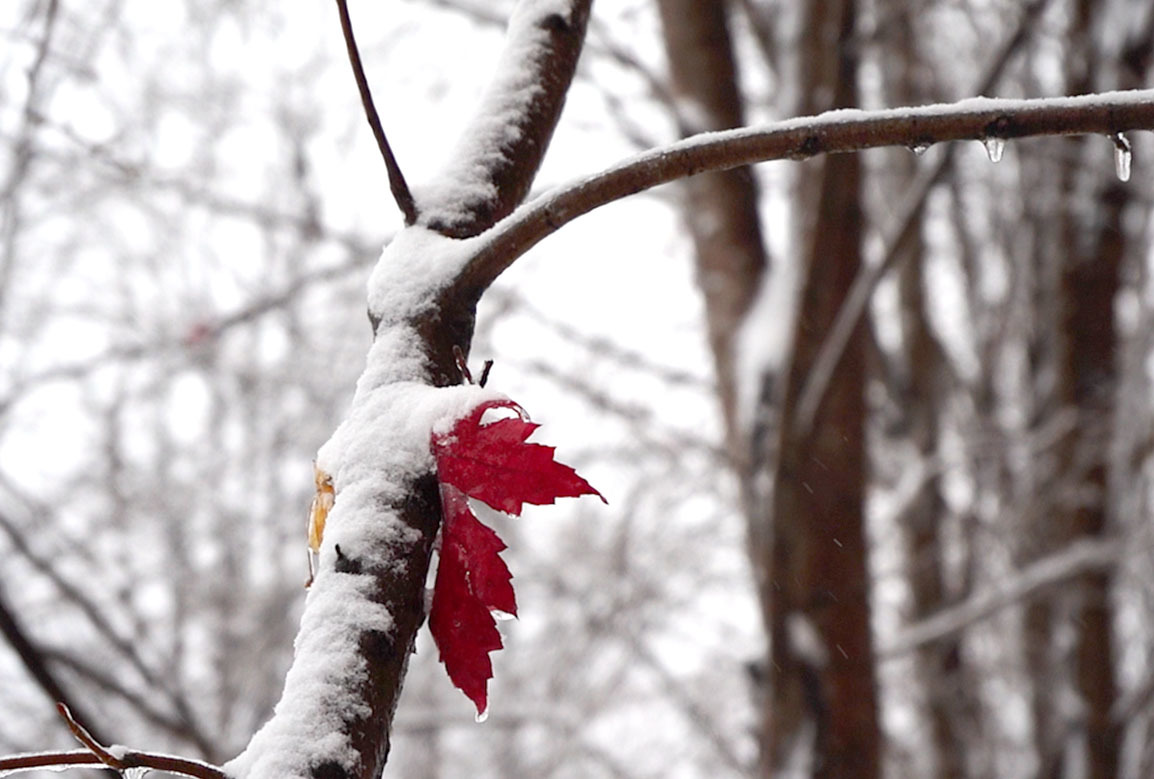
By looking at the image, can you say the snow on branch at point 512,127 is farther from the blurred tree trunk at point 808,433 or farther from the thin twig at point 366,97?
the blurred tree trunk at point 808,433

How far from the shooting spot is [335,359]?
7.20 m

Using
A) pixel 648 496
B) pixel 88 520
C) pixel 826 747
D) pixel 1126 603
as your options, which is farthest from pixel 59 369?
pixel 1126 603

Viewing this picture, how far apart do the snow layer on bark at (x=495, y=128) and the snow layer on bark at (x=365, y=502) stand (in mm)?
41

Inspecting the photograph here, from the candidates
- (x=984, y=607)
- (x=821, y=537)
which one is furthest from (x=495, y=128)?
(x=984, y=607)

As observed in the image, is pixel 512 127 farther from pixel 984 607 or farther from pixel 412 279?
pixel 984 607

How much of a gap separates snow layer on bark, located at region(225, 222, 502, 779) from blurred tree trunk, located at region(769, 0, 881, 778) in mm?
1564

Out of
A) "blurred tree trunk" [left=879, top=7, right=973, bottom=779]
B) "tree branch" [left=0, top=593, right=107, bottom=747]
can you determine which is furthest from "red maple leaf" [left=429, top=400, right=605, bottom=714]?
"blurred tree trunk" [left=879, top=7, right=973, bottom=779]

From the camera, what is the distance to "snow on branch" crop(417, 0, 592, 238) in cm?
80

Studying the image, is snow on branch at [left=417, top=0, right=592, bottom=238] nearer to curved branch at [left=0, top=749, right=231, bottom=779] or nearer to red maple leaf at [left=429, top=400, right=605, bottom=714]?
red maple leaf at [left=429, top=400, right=605, bottom=714]

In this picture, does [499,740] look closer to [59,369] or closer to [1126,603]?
[1126,603]

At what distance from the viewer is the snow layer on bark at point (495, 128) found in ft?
2.64

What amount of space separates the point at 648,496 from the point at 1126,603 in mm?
2961

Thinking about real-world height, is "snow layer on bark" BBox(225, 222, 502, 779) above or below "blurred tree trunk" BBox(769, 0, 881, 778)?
below

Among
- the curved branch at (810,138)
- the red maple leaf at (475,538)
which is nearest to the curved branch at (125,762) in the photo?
the red maple leaf at (475,538)
